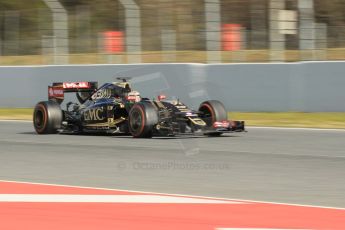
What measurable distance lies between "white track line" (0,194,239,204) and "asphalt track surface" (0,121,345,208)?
0.49 meters

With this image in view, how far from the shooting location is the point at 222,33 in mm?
18875

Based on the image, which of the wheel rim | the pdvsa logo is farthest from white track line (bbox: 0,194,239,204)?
the wheel rim

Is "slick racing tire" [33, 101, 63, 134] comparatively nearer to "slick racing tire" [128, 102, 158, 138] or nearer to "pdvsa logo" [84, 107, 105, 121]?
"pdvsa logo" [84, 107, 105, 121]

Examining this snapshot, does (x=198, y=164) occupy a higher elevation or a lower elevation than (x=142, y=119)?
lower

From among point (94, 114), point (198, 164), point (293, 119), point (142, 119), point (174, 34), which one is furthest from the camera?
point (174, 34)

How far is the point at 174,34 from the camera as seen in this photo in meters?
20.2

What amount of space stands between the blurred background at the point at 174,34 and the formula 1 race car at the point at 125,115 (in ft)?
17.5

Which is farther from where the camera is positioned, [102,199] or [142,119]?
[142,119]

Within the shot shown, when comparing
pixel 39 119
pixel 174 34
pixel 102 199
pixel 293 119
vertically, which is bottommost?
pixel 102 199

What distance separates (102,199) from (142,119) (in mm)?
5744

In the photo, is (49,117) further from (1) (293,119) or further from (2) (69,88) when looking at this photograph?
→ (1) (293,119)

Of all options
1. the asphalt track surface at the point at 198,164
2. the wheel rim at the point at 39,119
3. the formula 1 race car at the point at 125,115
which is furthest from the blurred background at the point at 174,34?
the wheel rim at the point at 39,119

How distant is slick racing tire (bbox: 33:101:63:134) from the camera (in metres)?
14.2

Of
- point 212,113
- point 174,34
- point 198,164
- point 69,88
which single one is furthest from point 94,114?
point 174,34
